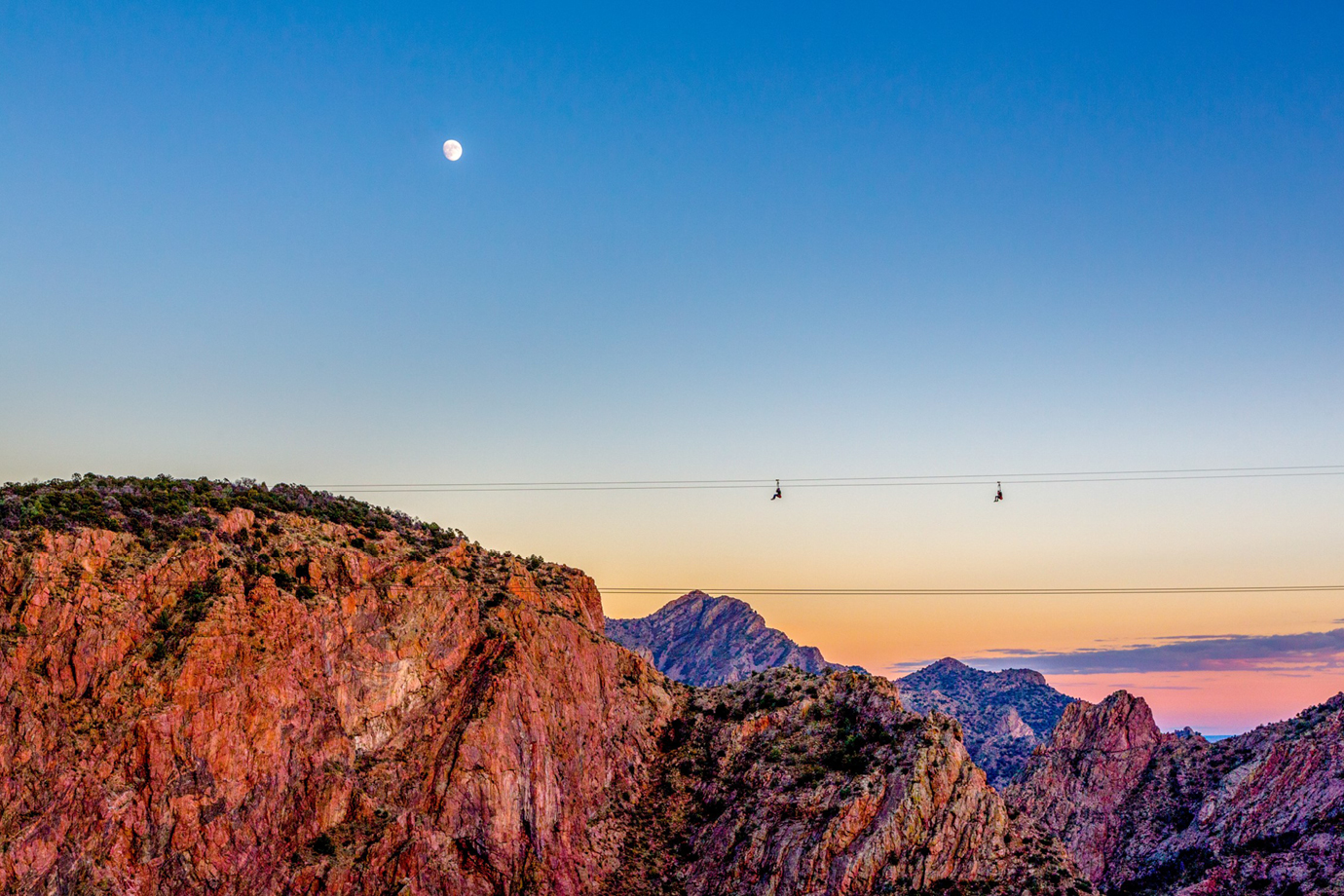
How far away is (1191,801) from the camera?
149500mm

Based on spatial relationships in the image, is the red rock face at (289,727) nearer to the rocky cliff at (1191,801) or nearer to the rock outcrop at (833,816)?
the rock outcrop at (833,816)

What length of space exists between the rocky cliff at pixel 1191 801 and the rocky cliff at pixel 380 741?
3350cm

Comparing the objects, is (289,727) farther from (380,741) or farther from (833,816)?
(833,816)

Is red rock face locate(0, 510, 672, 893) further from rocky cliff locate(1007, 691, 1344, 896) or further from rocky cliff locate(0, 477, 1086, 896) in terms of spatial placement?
rocky cliff locate(1007, 691, 1344, 896)

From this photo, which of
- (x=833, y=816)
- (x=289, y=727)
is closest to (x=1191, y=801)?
(x=833, y=816)

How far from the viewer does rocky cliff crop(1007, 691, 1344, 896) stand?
12175 cm

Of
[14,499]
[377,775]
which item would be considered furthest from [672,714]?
[14,499]

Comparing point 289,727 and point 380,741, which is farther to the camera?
point 380,741

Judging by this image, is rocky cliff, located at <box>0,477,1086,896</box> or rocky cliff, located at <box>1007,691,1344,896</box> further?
rocky cliff, located at <box>1007,691,1344,896</box>

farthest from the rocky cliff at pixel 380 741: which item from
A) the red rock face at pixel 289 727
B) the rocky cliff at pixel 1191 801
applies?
the rocky cliff at pixel 1191 801

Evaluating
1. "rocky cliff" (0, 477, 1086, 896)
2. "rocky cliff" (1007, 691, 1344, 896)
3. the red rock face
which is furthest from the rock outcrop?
"rocky cliff" (1007, 691, 1344, 896)

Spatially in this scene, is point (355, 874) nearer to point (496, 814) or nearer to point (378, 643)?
point (496, 814)

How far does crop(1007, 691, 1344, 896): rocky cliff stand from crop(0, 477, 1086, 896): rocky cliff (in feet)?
110

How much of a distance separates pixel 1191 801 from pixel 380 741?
124 metres
